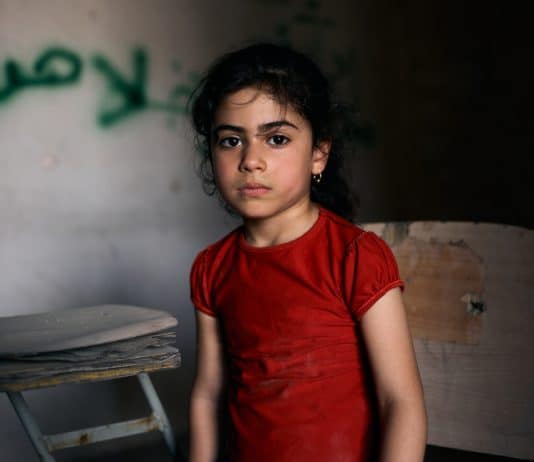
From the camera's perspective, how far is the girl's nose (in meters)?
1.14

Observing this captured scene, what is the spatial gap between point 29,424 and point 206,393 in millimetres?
296

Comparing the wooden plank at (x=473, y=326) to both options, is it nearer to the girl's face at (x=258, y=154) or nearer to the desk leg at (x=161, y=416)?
the girl's face at (x=258, y=154)

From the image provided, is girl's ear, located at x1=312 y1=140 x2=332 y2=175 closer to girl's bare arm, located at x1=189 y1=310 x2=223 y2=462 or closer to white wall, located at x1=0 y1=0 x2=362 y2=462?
girl's bare arm, located at x1=189 y1=310 x2=223 y2=462

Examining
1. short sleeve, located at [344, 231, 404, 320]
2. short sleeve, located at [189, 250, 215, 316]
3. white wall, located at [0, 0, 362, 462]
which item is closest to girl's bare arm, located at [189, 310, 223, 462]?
short sleeve, located at [189, 250, 215, 316]

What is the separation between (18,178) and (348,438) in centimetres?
115

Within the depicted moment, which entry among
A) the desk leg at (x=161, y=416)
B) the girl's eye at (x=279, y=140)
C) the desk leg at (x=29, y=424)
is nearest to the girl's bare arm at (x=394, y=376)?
the girl's eye at (x=279, y=140)

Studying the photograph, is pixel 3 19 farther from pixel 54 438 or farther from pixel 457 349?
pixel 457 349

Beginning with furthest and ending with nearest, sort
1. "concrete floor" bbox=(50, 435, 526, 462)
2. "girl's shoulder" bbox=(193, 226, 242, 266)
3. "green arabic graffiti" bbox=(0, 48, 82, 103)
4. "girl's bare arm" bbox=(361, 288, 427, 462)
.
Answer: "concrete floor" bbox=(50, 435, 526, 462), "green arabic graffiti" bbox=(0, 48, 82, 103), "girl's shoulder" bbox=(193, 226, 242, 266), "girl's bare arm" bbox=(361, 288, 427, 462)

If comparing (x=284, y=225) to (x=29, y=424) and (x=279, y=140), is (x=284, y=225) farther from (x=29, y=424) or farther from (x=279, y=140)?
(x=29, y=424)

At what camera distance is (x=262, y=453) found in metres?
1.15

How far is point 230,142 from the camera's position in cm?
119

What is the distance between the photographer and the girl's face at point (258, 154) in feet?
3.78

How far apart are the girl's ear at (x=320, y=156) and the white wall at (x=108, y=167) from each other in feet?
2.78

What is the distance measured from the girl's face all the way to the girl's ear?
0.06m
